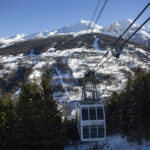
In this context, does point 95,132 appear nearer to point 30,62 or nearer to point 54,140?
point 54,140

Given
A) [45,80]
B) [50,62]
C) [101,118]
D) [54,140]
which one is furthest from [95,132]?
[50,62]

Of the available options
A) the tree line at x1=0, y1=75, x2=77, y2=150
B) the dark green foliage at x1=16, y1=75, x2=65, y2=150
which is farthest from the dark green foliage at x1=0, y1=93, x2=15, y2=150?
the dark green foliage at x1=16, y1=75, x2=65, y2=150

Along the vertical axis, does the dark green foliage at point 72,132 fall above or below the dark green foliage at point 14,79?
below

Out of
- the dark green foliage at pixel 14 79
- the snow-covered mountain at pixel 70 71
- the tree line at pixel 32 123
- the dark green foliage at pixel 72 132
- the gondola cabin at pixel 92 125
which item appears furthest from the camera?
the dark green foliage at pixel 14 79

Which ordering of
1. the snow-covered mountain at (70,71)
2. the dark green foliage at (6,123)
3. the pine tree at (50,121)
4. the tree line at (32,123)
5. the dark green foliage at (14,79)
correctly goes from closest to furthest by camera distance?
1. the dark green foliage at (6,123)
2. the tree line at (32,123)
3. the pine tree at (50,121)
4. the snow-covered mountain at (70,71)
5. the dark green foliage at (14,79)

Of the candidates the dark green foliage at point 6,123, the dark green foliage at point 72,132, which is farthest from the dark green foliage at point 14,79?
the dark green foliage at point 6,123

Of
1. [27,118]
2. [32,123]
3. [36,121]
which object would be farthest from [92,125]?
[27,118]

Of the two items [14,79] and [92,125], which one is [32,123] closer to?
[92,125]

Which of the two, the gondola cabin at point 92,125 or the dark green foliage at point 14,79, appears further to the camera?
the dark green foliage at point 14,79

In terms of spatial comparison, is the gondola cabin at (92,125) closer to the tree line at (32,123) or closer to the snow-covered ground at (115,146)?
the tree line at (32,123)

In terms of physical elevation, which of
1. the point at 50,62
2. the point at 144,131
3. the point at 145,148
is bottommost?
the point at 145,148

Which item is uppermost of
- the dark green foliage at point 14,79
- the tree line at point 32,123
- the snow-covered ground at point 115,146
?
the dark green foliage at point 14,79
